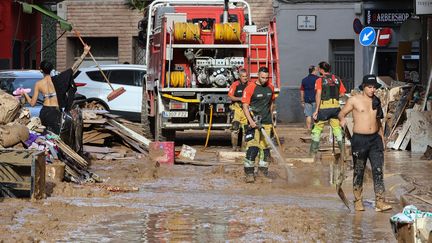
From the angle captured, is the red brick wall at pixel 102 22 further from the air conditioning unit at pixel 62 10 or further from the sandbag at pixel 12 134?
the sandbag at pixel 12 134

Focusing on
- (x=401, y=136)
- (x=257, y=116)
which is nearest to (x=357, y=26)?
(x=401, y=136)

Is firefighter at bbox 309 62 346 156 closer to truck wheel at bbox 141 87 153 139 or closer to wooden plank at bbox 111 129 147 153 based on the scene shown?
wooden plank at bbox 111 129 147 153

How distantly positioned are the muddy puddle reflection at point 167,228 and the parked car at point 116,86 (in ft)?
46.5

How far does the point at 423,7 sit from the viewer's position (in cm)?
2308

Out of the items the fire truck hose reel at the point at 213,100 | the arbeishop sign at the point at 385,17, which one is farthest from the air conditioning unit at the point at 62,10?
the fire truck hose reel at the point at 213,100

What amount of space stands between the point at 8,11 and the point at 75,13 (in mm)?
10650

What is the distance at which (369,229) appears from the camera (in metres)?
11.1

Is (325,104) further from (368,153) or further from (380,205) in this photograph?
(380,205)

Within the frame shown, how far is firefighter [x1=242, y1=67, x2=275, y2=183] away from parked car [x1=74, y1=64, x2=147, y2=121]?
34.9 feet

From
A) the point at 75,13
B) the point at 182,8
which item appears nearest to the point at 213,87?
the point at 182,8

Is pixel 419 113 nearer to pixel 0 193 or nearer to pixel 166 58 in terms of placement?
pixel 166 58

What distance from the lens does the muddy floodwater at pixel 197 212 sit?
34.3 ft

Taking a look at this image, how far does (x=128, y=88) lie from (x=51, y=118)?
1044cm

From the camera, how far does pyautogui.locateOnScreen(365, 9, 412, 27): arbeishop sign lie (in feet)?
112
